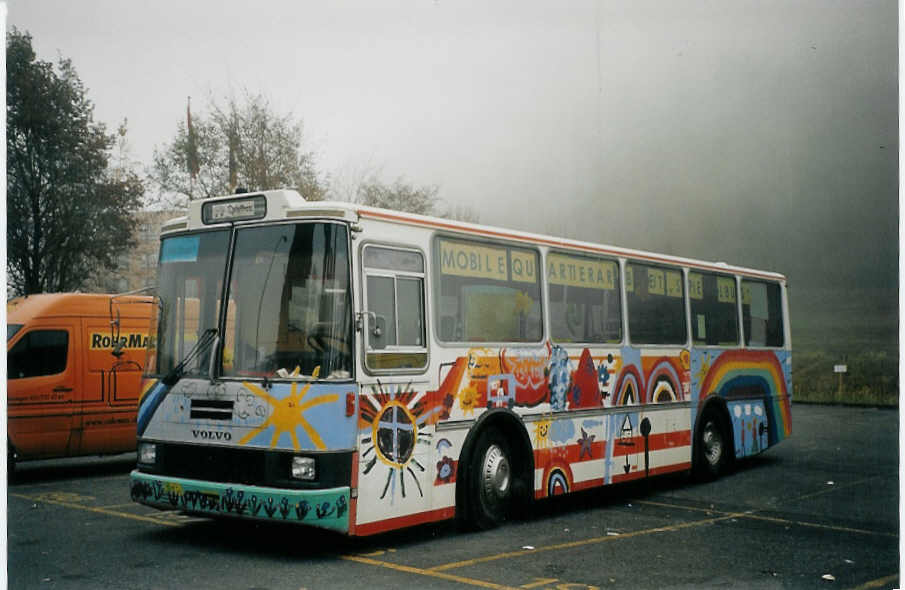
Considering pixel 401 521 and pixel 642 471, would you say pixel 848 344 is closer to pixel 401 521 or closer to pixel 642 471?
pixel 642 471

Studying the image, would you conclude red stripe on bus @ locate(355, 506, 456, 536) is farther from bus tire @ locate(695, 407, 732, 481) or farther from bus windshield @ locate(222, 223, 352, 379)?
bus tire @ locate(695, 407, 732, 481)

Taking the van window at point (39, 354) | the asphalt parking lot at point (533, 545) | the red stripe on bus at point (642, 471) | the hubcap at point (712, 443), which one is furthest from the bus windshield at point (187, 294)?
the hubcap at point (712, 443)

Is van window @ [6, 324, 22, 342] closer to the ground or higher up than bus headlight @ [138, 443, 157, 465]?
higher up

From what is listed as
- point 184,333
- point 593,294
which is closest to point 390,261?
point 184,333

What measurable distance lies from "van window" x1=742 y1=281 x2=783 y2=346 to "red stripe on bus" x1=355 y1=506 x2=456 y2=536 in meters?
6.98

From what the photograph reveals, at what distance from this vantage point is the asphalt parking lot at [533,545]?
7.73 m

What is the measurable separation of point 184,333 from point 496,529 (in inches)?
136

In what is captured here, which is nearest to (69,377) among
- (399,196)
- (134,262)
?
(134,262)

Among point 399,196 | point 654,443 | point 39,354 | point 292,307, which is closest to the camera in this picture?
point 292,307

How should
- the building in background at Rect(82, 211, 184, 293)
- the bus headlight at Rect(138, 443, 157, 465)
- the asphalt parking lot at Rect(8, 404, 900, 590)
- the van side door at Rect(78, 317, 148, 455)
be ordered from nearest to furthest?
the asphalt parking lot at Rect(8, 404, 900, 590) → the bus headlight at Rect(138, 443, 157, 465) → the van side door at Rect(78, 317, 148, 455) → the building in background at Rect(82, 211, 184, 293)

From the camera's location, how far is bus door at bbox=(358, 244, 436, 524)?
27.0 ft

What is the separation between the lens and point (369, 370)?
8242 millimetres

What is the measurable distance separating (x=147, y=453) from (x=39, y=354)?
5.35m

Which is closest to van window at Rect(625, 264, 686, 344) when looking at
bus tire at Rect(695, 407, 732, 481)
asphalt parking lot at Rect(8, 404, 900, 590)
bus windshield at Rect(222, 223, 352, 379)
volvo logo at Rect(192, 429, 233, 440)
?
bus tire at Rect(695, 407, 732, 481)
